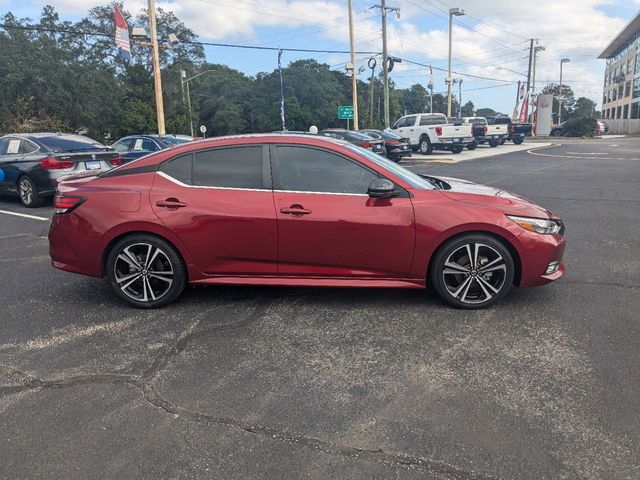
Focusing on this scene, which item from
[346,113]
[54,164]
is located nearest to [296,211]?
[54,164]

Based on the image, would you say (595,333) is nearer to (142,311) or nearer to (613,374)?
(613,374)

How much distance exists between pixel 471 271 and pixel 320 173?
1541 millimetres

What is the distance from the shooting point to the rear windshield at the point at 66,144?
10.1 m

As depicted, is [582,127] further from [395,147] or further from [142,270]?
→ [142,270]

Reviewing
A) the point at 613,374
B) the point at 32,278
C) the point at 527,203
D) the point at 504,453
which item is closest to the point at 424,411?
the point at 504,453

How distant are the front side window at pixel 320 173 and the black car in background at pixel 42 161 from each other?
647 centimetres

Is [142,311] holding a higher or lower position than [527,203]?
lower

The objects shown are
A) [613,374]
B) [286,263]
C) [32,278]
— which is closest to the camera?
[613,374]

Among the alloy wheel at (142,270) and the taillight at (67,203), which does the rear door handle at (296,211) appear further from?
the taillight at (67,203)

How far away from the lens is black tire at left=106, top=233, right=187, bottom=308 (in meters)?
4.57

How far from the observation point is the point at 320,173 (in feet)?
14.8

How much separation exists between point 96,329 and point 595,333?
3.94 metres

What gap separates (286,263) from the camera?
4.51m

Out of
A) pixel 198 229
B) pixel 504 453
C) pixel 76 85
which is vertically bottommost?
pixel 504 453
